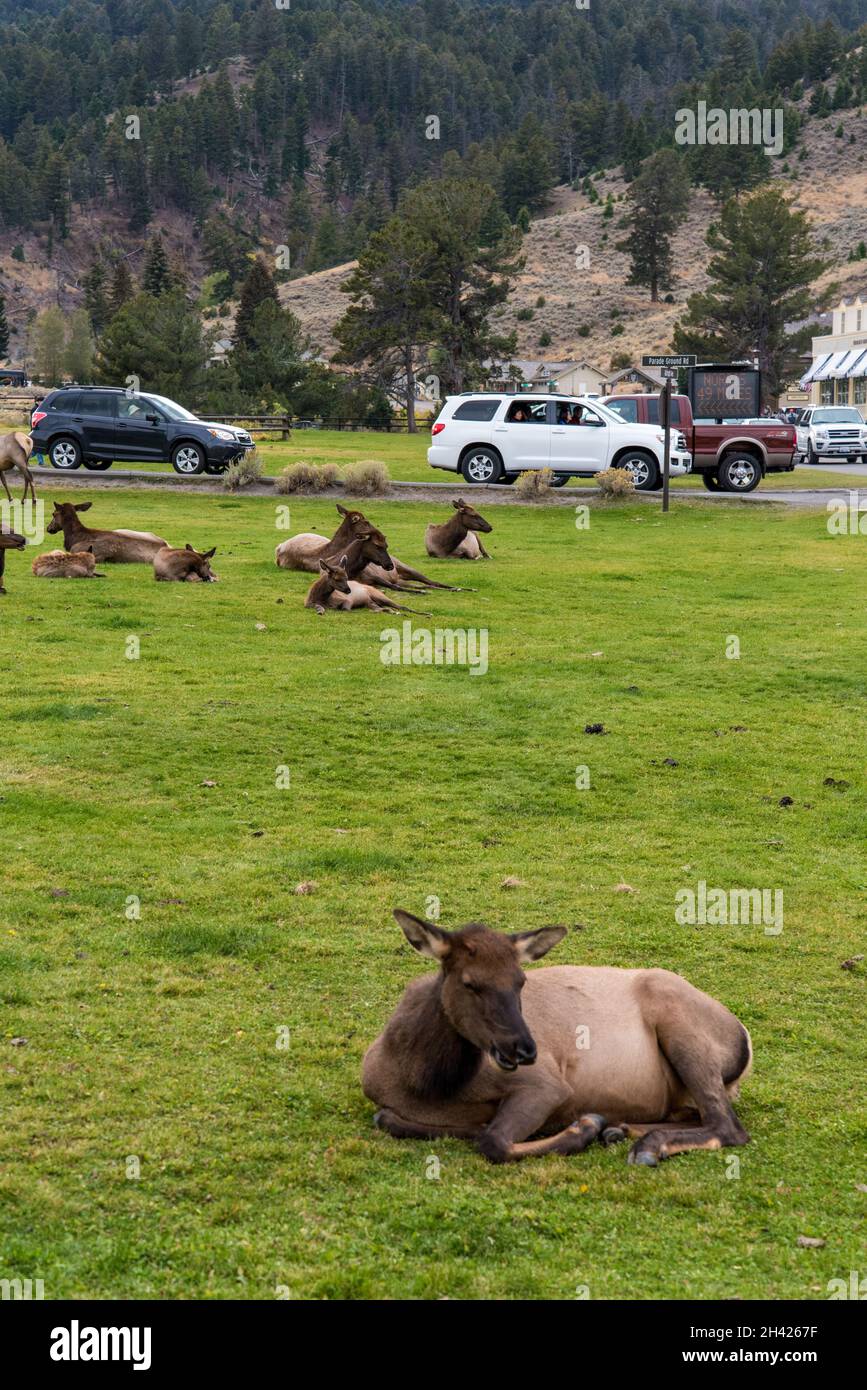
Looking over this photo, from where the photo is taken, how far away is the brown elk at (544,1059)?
5.37m

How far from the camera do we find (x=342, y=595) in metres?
17.5

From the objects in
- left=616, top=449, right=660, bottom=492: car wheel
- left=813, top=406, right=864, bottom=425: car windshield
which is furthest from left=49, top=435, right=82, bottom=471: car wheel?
left=813, top=406, right=864, bottom=425: car windshield

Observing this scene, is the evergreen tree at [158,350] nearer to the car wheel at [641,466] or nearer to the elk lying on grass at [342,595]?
the car wheel at [641,466]

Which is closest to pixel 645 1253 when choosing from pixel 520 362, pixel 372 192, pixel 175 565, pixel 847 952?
pixel 847 952

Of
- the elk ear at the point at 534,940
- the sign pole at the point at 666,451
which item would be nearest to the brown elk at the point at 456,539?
the sign pole at the point at 666,451

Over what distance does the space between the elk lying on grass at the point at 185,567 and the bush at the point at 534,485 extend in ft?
46.0

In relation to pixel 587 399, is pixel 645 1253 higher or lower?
lower

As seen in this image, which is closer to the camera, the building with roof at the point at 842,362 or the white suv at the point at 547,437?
the white suv at the point at 547,437

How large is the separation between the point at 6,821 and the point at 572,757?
14.5ft

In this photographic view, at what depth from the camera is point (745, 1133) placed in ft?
17.9

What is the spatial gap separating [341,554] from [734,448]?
1934cm

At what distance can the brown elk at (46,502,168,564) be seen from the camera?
67.1 ft

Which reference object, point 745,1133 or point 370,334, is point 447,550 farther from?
point 370,334

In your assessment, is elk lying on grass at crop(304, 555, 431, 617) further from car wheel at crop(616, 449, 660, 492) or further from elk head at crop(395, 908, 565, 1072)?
car wheel at crop(616, 449, 660, 492)
